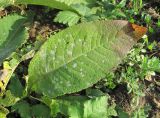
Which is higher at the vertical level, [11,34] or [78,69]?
[11,34]

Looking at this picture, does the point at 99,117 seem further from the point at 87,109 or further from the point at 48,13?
the point at 48,13

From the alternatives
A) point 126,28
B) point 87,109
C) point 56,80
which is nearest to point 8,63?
point 56,80

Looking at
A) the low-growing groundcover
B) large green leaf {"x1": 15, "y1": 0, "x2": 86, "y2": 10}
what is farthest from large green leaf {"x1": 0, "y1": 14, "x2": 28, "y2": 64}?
large green leaf {"x1": 15, "y1": 0, "x2": 86, "y2": 10}

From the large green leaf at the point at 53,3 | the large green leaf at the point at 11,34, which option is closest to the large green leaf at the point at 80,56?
the large green leaf at the point at 11,34

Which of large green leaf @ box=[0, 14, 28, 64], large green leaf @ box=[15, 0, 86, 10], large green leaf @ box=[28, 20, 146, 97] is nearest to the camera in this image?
large green leaf @ box=[28, 20, 146, 97]

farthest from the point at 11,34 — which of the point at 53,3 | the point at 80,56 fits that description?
the point at 80,56

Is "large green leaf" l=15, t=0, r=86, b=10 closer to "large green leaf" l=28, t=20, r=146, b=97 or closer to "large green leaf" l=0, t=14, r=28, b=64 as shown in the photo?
"large green leaf" l=0, t=14, r=28, b=64

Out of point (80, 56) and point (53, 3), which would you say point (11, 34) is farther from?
A: point (80, 56)
